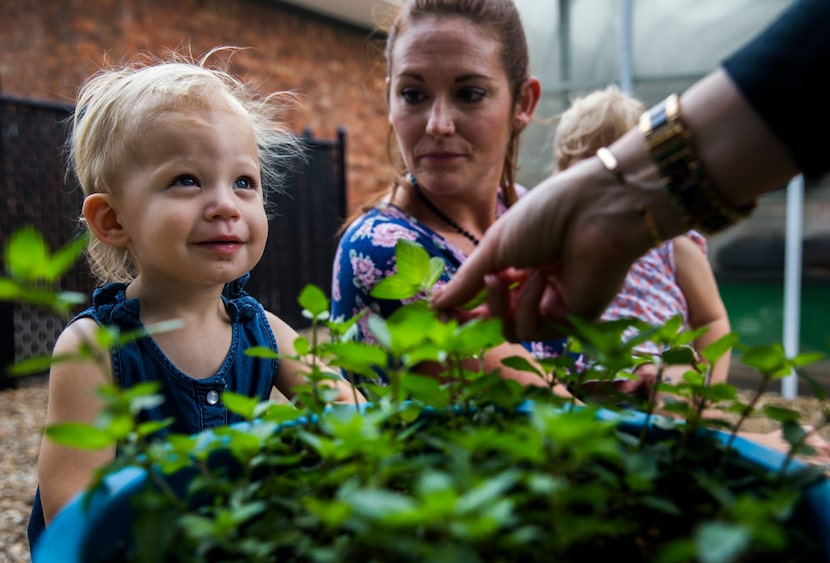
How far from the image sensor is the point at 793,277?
146 inches

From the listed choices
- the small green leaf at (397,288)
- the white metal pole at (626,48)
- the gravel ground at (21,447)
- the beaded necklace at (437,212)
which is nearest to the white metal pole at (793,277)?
the gravel ground at (21,447)

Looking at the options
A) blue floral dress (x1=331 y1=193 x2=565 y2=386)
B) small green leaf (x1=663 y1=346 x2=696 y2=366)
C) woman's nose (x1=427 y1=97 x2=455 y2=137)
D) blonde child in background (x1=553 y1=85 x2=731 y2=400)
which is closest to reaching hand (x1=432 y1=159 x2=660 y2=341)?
small green leaf (x1=663 y1=346 x2=696 y2=366)

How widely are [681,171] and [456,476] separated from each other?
1.30 ft

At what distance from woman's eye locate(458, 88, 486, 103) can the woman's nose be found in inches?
1.9

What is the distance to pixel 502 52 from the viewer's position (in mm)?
1483

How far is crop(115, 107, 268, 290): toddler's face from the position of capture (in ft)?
3.00

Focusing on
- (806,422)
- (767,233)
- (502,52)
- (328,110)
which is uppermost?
(328,110)

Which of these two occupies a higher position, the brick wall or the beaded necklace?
the brick wall

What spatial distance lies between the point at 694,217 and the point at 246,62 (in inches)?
238

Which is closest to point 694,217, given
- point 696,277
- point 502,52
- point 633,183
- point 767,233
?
point 633,183

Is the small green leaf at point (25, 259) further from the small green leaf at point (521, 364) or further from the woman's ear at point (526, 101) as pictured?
the woman's ear at point (526, 101)

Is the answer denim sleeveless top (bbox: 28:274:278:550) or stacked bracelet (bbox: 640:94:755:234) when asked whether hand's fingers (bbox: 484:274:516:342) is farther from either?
denim sleeveless top (bbox: 28:274:278:550)

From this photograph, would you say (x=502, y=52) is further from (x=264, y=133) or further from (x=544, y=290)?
(x=544, y=290)

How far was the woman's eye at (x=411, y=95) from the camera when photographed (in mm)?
1401
